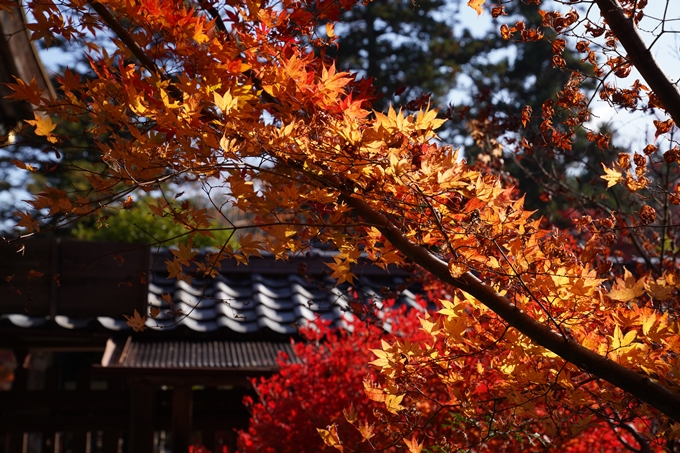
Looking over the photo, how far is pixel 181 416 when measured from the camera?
438 cm

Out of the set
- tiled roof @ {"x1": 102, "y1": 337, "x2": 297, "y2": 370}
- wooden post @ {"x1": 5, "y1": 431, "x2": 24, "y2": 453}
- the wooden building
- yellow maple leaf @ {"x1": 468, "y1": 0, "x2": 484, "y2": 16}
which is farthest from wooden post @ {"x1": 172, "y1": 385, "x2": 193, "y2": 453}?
yellow maple leaf @ {"x1": 468, "y1": 0, "x2": 484, "y2": 16}

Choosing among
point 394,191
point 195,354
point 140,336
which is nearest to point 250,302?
point 195,354

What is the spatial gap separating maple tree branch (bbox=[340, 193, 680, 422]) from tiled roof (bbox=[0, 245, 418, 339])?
7.39 ft

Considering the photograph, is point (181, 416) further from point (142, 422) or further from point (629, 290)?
point (629, 290)

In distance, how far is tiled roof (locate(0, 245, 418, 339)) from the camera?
14.2 ft

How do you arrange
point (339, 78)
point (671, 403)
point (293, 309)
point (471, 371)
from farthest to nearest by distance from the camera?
point (293, 309) → point (471, 371) → point (339, 78) → point (671, 403)

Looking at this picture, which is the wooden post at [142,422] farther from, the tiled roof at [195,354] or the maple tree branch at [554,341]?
the maple tree branch at [554,341]

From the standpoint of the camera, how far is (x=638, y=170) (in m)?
1.99

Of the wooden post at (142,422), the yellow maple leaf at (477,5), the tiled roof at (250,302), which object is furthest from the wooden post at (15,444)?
the yellow maple leaf at (477,5)

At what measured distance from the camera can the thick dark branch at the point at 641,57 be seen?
5.60 ft

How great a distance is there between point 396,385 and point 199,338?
2889 millimetres

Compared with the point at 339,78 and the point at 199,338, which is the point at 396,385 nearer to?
the point at 339,78

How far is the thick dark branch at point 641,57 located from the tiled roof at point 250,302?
2.40 m

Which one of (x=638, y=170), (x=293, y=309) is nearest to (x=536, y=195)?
(x=293, y=309)
